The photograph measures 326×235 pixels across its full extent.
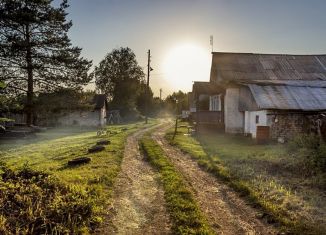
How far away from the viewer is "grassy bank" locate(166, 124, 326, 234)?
7.23 metres

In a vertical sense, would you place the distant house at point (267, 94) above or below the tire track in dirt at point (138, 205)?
above

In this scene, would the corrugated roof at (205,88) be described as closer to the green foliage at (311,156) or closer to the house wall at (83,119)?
the green foliage at (311,156)

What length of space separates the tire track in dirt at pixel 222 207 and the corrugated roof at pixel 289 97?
12.2m

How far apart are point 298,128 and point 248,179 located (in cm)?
1347

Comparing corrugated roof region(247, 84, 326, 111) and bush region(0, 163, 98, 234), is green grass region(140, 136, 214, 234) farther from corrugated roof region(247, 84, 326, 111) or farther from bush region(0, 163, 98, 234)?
corrugated roof region(247, 84, 326, 111)

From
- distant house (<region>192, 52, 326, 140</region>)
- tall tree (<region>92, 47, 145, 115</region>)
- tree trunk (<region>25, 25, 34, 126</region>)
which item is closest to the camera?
distant house (<region>192, 52, 326, 140</region>)

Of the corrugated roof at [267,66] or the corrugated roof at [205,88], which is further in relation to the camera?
the corrugated roof at [205,88]

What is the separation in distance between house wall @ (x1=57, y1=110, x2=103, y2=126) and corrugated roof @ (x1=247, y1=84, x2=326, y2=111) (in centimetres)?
2812

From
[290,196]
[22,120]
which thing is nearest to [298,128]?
[290,196]

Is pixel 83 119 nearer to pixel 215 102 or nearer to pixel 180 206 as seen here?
pixel 215 102

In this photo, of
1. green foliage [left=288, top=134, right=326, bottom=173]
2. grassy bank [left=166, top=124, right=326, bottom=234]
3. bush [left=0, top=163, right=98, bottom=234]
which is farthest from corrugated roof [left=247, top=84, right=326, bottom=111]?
bush [left=0, top=163, right=98, bottom=234]

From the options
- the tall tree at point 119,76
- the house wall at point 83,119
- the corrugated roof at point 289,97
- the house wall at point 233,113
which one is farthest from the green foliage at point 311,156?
the tall tree at point 119,76

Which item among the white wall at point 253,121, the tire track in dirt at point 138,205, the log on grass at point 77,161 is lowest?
the tire track in dirt at point 138,205

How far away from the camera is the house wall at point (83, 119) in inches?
1799
